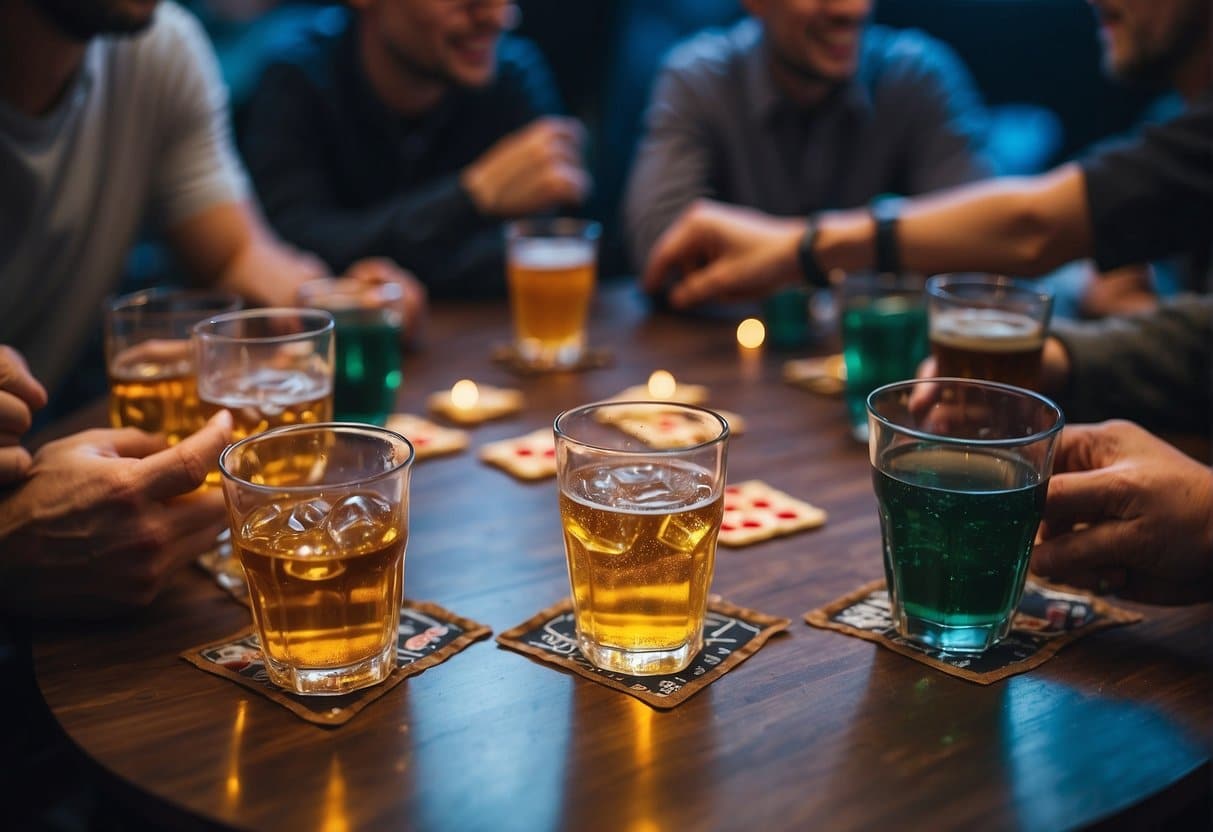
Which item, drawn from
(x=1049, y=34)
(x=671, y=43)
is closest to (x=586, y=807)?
(x=671, y=43)

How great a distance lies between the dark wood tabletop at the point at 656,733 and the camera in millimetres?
781

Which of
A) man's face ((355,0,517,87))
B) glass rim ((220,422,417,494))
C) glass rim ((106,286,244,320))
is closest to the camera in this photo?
glass rim ((220,422,417,494))

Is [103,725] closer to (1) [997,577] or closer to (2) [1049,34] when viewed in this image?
(1) [997,577]

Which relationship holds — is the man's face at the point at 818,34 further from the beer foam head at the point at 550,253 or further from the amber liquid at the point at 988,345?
the amber liquid at the point at 988,345

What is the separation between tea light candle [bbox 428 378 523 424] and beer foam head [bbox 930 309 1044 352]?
618mm

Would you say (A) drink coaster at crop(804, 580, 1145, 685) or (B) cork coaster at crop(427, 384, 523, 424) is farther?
(B) cork coaster at crop(427, 384, 523, 424)

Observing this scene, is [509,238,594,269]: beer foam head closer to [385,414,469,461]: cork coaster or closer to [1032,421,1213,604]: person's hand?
[385,414,469,461]: cork coaster

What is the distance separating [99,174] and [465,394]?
1031 mm

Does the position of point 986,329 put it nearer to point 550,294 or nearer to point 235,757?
point 550,294

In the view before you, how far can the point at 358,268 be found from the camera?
2.10 m

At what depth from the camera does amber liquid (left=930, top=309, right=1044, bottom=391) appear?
4.58 ft

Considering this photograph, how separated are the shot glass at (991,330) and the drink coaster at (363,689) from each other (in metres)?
0.72

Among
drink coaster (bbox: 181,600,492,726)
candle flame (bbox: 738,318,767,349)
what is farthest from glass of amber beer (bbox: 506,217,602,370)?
drink coaster (bbox: 181,600,492,726)

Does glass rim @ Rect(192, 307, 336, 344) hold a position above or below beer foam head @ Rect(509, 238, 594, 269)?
above
